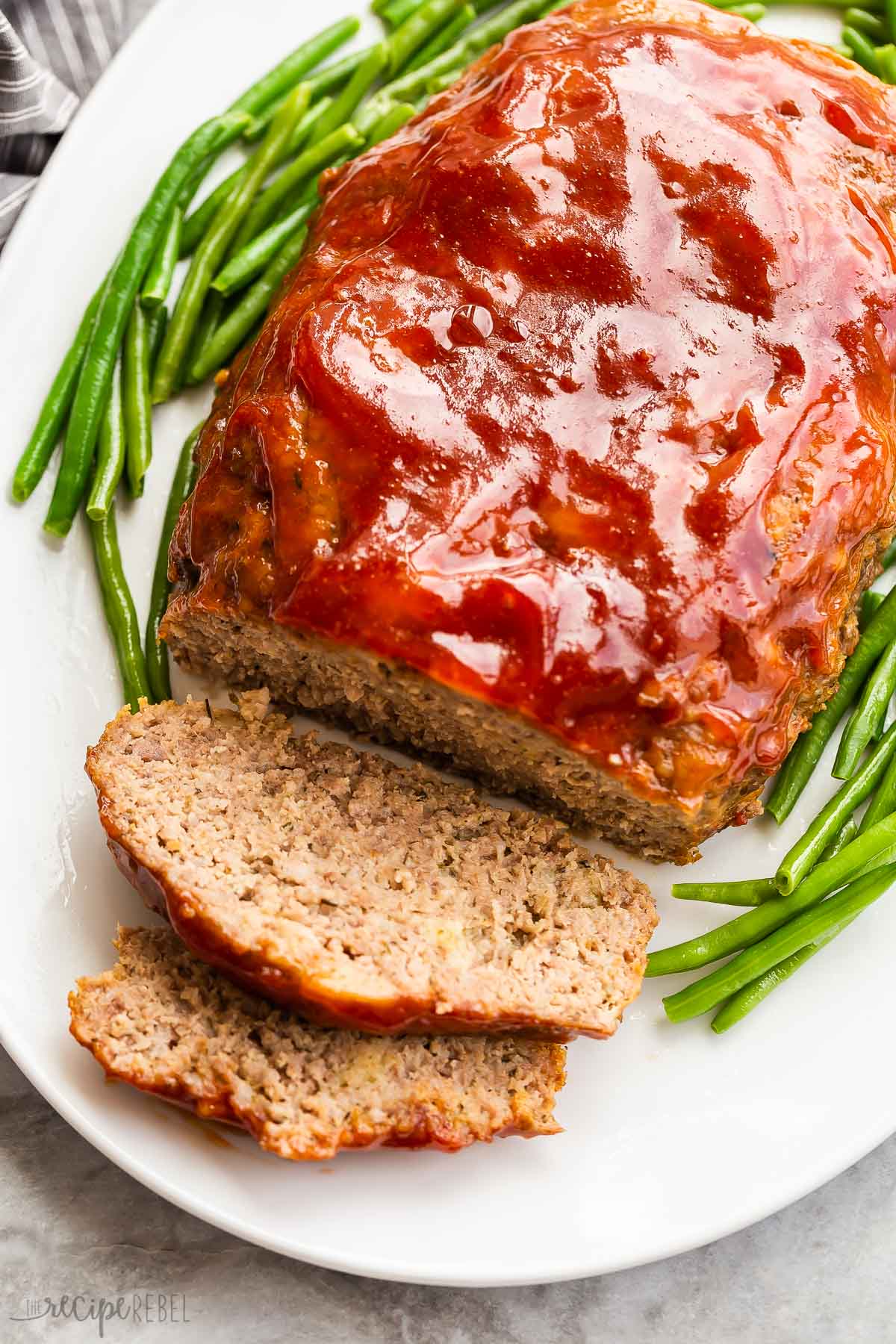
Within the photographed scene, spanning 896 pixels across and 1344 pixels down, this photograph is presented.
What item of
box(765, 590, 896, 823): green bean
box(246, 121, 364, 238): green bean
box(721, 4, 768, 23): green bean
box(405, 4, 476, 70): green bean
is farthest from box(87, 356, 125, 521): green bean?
box(721, 4, 768, 23): green bean

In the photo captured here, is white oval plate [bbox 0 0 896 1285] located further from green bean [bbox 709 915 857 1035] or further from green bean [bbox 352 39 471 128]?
green bean [bbox 352 39 471 128]

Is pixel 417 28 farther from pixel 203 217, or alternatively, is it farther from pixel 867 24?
pixel 867 24

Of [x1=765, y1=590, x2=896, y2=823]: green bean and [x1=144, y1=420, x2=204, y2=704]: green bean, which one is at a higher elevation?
[x1=144, y1=420, x2=204, y2=704]: green bean

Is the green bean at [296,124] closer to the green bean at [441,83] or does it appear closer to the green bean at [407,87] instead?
the green bean at [407,87]

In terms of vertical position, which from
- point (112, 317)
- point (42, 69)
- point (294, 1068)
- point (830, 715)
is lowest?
point (294, 1068)

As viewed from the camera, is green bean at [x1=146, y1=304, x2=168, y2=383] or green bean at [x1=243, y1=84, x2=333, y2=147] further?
green bean at [x1=243, y1=84, x2=333, y2=147]

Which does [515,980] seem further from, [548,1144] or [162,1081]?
[162,1081]

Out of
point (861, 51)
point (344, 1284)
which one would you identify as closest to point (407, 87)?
point (861, 51)
